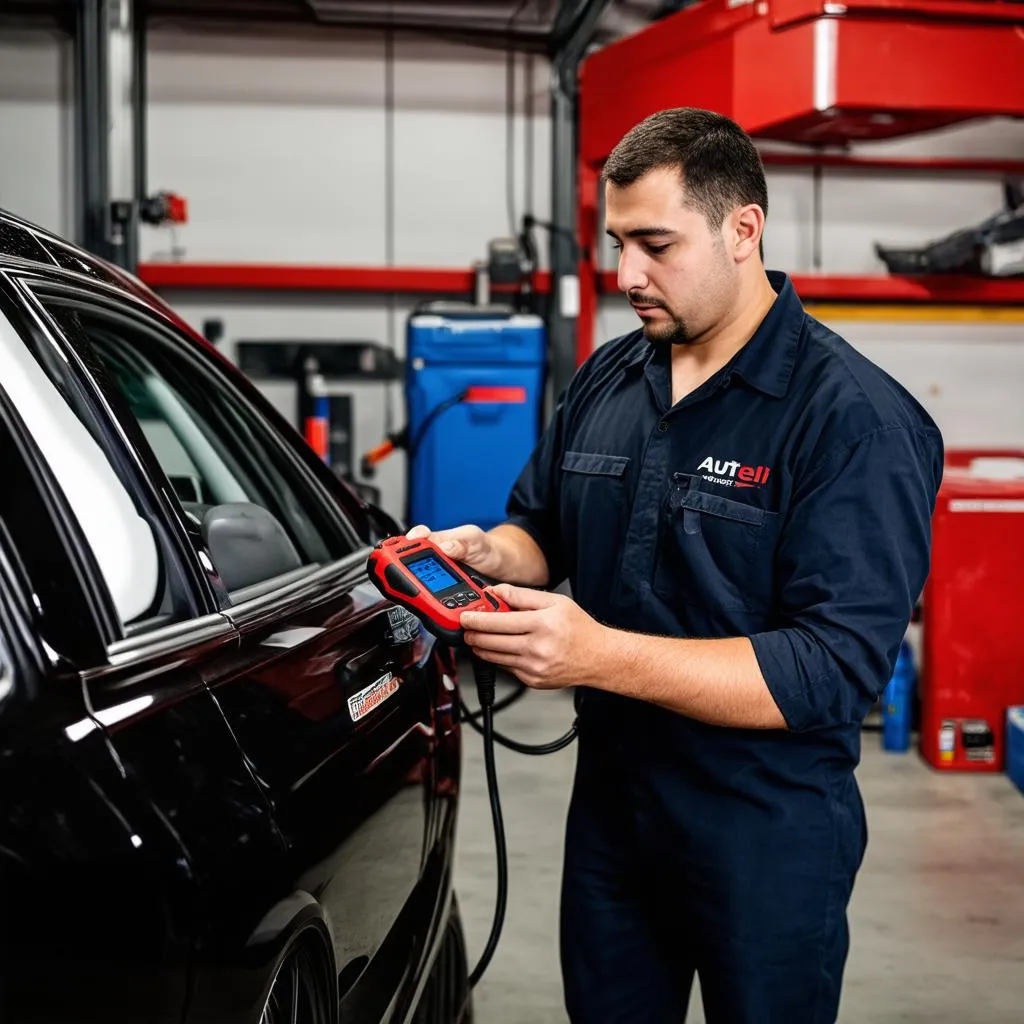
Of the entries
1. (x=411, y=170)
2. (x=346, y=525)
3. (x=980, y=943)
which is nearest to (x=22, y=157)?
(x=411, y=170)

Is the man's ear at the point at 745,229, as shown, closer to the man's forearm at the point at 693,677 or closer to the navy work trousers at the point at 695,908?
the man's forearm at the point at 693,677

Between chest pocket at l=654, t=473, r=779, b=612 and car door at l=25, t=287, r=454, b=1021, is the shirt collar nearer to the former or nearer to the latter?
chest pocket at l=654, t=473, r=779, b=612

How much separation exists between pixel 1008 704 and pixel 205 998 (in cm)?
428

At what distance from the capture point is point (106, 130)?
6.14 metres

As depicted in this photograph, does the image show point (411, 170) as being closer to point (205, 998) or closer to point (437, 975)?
point (437, 975)

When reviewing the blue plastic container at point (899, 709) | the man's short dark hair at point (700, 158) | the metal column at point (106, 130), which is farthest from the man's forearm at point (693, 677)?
the metal column at point (106, 130)

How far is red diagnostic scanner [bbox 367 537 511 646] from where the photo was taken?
60.7 inches

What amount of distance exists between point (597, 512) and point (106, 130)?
5143mm

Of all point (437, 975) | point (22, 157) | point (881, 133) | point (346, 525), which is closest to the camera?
point (346, 525)

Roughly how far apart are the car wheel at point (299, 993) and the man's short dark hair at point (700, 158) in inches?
43.4

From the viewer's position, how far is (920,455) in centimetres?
166

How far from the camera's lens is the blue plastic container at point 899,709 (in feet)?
16.5

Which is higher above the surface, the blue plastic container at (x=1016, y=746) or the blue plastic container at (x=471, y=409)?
the blue plastic container at (x=471, y=409)

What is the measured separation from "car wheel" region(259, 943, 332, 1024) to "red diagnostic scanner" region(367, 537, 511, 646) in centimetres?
42
